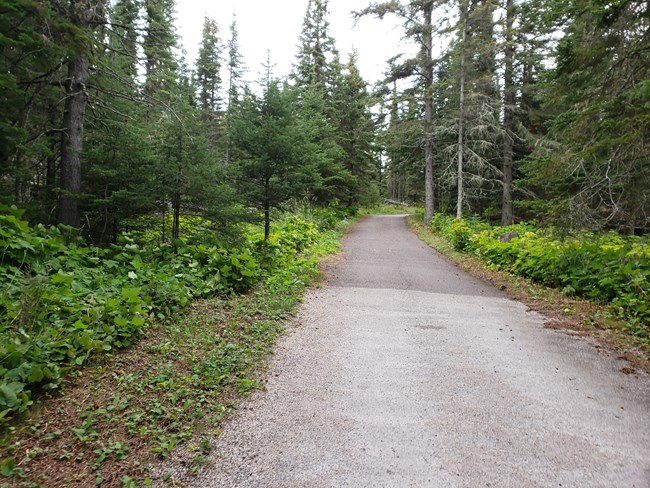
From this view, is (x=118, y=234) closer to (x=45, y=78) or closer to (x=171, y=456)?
(x=45, y=78)

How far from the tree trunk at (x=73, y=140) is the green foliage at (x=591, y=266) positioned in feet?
30.7

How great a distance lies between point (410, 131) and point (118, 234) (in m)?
17.2

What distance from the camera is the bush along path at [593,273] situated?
17.5 ft

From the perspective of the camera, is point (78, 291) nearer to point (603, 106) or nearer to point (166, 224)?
point (166, 224)

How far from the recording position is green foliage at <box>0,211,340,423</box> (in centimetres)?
295

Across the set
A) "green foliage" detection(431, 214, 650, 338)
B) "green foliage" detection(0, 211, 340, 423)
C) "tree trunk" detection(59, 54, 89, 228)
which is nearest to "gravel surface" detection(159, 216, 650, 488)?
"green foliage" detection(431, 214, 650, 338)

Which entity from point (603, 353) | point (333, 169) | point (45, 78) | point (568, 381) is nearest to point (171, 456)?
point (568, 381)

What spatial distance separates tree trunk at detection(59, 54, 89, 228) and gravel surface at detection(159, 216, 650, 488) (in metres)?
4.93

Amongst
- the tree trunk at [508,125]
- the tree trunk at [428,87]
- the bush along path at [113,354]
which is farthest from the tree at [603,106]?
the tree trunk at [428,87]

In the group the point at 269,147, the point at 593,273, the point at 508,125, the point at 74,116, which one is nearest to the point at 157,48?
the point at 74,116

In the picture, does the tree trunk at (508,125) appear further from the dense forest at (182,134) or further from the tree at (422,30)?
the dense forest at (182,134)

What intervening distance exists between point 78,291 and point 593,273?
8.37 m

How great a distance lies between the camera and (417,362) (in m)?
4.14

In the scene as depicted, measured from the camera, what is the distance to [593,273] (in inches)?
268
